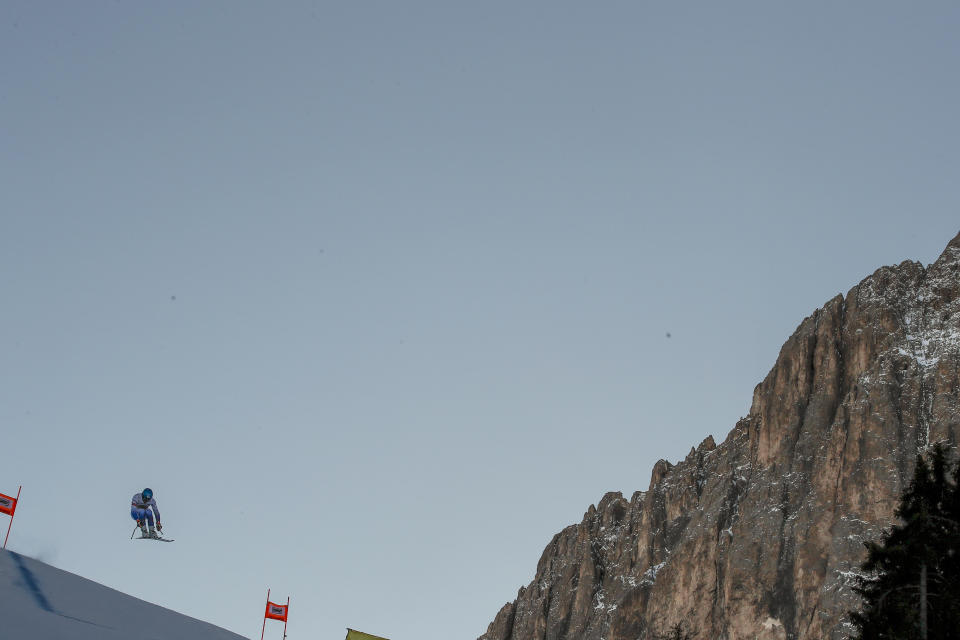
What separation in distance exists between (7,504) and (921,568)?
2636 cm

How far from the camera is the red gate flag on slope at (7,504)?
3434 centimetres

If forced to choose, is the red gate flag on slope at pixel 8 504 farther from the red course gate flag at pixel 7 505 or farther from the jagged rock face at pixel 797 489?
the jagged rock face at pixel 797 489

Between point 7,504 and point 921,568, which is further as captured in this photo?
point 7,504

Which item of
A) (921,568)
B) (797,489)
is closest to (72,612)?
(921,568)

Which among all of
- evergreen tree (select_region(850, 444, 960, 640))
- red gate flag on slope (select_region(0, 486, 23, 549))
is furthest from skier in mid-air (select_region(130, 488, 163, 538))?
evergreen tree (select_region(850, 444, 960, 640))

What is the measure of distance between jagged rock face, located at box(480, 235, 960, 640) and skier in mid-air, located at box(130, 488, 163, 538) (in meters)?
104

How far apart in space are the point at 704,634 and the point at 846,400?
36224mm

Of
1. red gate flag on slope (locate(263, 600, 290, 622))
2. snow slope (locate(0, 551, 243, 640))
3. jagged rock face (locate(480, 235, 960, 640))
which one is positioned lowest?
snow slope (locate(0, 551, 243, 640))

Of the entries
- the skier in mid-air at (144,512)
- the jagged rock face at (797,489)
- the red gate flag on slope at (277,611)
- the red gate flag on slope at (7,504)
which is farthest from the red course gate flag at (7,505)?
the jagged rock face at (797,489)

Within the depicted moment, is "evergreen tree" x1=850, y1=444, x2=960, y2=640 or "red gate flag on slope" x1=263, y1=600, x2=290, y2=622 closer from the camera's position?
"evergreen tree" x1=850, y1=444, x2=960, y2=640

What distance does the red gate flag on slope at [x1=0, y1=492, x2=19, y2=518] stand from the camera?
113 ft

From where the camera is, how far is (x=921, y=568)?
28.9 meters

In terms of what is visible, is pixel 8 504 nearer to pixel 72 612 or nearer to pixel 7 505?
pixel 7 505

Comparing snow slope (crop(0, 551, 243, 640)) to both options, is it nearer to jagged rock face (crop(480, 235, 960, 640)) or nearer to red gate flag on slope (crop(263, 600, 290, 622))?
red gate flag on slope (crop(263, 600, 290, 622))
